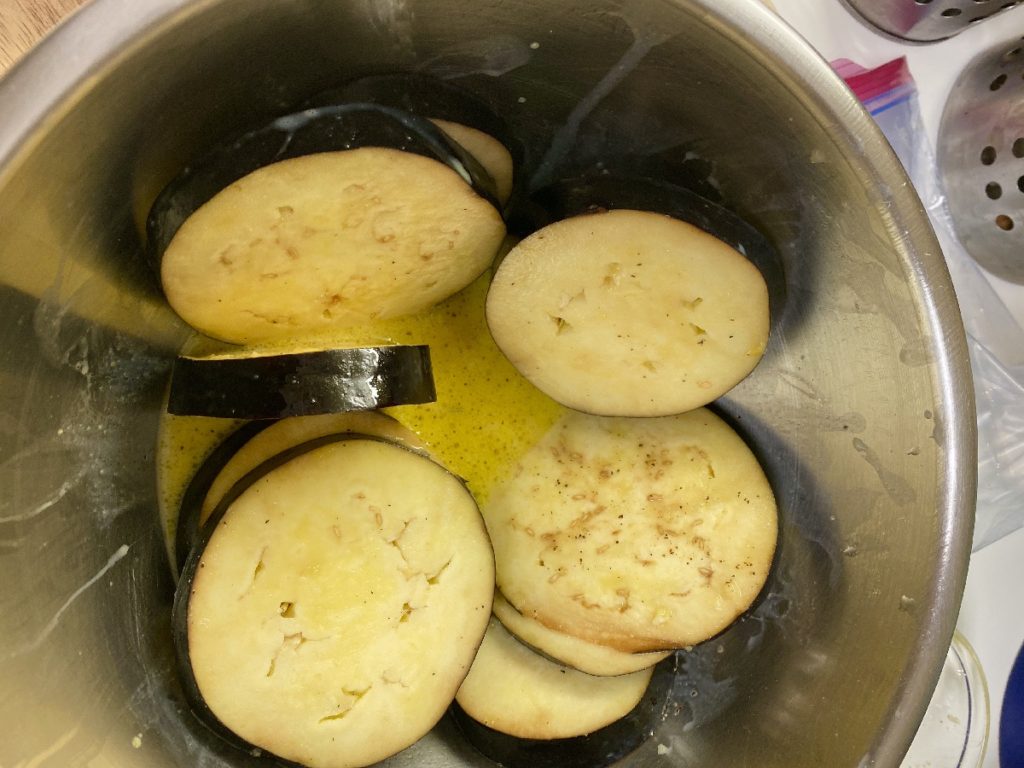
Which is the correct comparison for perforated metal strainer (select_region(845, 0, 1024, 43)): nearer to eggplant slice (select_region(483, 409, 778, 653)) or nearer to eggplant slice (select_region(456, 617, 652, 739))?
eggplant slice (select_region(483, 409, 778, 653))

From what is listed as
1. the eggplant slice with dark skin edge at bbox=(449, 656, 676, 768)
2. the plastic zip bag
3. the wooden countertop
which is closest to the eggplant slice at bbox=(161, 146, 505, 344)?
the wooden countertop

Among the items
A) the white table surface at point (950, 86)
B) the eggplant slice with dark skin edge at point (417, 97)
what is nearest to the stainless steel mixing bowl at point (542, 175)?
the eggplant slice with dark skin edge at point (417, 97)

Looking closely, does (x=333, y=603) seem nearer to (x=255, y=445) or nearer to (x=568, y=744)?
(x=255, y=445)

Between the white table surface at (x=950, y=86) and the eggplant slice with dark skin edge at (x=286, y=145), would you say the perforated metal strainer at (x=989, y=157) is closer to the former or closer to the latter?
the white table surface at (x=950, y=86)

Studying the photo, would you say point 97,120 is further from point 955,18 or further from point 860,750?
point 955,18

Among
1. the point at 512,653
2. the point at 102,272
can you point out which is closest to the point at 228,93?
the point at 102,272

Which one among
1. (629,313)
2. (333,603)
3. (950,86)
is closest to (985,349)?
(950,86)
